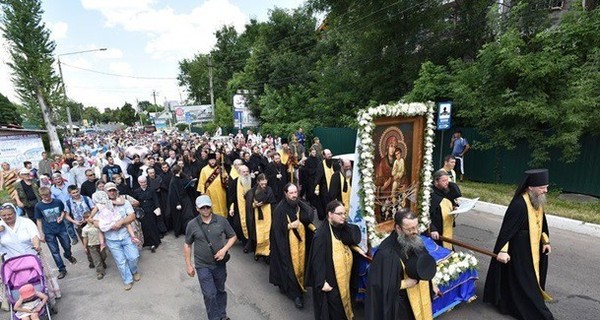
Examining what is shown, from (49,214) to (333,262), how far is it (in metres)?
5.33

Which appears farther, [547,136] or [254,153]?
[254,153]

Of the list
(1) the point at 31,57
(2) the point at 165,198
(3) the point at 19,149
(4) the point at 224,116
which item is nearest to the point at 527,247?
(2) the point at 165,198

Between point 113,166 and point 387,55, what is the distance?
13161mm

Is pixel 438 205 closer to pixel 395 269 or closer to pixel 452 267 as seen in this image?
pixel 452 267

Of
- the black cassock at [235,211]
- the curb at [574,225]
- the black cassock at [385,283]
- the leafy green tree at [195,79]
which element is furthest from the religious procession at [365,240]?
the leafy green tree at [195,79]

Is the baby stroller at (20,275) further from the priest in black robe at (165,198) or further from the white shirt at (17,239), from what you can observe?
the priest in black robe at (165,198)

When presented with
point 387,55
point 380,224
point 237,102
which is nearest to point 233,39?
point 237,102

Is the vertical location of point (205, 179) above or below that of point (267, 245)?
above

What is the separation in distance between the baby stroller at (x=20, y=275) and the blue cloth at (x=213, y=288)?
220 cm

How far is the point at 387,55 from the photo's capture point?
1627cm

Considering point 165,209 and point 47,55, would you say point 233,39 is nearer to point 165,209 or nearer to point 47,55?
point 47,55

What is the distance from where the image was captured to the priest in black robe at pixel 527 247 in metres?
4.04

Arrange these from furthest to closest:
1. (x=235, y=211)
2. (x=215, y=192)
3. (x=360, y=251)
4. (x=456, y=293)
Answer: (x=215, y=192), (x=235, y=211), (x=456, y=293), (x=360, y=251)

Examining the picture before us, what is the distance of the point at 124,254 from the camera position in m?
5.74
